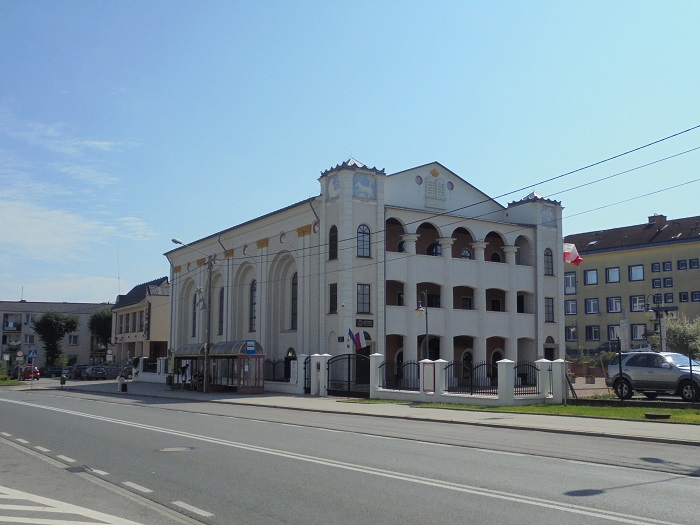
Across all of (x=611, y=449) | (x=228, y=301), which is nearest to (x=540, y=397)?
(x=611, y=449)

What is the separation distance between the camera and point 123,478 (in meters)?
10.9

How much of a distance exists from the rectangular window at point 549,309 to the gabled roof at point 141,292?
4205cm

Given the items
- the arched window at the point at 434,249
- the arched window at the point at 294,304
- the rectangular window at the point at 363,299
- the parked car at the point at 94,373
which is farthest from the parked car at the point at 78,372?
the arched window at the point at 434,249

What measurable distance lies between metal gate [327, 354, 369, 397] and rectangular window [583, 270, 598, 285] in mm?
44560

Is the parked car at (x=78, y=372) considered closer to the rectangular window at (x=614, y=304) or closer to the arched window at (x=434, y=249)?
the arched window at (x=434, y=249)

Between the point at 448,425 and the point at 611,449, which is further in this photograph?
the point at 448,425

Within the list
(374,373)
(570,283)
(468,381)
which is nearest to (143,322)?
(570,283)

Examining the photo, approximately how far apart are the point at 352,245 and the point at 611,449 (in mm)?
26237

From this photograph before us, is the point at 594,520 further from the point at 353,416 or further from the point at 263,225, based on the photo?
the point at 263,225

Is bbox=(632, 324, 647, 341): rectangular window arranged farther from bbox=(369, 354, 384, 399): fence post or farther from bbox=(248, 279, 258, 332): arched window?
bbox=(369, 354, 384, 399): fence post

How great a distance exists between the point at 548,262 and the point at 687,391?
24282 mm

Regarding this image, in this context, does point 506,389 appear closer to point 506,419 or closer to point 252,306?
point 506,419

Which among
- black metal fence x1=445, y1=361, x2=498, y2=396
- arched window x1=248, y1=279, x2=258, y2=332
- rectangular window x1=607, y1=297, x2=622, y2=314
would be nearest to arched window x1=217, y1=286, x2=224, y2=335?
arched window x1=248, y1=279, x2=258, y2=332

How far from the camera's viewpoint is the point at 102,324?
103 metres
